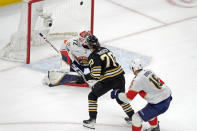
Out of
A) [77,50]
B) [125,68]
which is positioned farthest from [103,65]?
[125,68]

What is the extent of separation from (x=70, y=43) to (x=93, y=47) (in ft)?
3.01

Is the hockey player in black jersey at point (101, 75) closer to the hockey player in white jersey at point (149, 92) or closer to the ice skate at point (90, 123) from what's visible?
the ice skate at point (90, 123)

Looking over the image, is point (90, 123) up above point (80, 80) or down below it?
below

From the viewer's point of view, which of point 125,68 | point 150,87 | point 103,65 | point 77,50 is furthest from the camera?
point 125,68

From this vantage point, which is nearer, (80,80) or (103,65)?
(103,65)

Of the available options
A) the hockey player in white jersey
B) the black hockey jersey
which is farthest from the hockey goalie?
the hockey player in white jersey

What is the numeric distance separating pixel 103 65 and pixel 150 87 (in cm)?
61

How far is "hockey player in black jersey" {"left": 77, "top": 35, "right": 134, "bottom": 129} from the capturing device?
17.3ft

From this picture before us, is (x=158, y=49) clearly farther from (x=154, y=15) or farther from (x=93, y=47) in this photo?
(x=93, y=47)

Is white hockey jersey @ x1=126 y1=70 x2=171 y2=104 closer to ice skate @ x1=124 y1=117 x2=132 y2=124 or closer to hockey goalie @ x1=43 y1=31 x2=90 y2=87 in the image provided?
ice skate @ x1=124 y1=117 x2=132 y2=124

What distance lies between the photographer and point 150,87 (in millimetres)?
4902

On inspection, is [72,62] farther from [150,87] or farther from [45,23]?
[150,87]

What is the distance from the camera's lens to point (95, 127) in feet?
17.7

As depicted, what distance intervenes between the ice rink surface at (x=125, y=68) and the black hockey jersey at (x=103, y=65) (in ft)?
1.75
